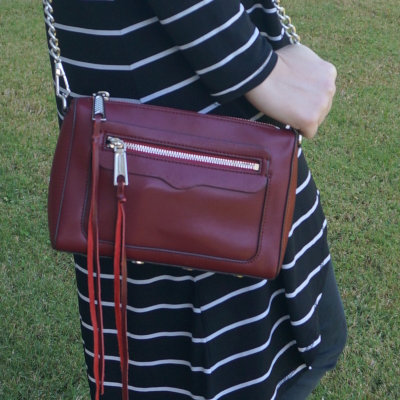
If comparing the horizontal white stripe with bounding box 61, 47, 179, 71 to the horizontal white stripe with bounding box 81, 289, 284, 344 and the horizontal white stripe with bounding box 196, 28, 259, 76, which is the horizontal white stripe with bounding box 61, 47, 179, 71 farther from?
the horizontal white stripe with bounding box 81, 289, 284, 344

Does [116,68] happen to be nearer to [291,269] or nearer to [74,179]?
[74,179]

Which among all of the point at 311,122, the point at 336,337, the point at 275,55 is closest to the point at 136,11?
the point at 275,55

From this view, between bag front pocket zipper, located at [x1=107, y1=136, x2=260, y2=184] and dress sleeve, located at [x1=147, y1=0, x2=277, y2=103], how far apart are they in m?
0.10

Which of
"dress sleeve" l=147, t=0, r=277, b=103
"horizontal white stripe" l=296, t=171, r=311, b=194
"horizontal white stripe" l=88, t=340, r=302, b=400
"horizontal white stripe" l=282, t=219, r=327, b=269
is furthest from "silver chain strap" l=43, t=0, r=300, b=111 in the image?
"horizontal white stripe" l=88, t=340, r=302, b=400

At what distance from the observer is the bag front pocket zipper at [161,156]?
0.90 m

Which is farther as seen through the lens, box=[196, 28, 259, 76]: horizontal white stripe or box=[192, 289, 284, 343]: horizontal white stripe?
box=[192, 289, 284, 343]: horizontal white stripe

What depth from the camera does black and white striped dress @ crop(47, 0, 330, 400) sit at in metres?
0.87

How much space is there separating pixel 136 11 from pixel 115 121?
18cm

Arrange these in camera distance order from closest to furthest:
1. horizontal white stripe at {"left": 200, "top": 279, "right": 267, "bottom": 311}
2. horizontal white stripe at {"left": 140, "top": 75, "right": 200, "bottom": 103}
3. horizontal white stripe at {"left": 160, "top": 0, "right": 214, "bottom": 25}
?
horizontal white stripe at {"left": 160, "top": 0, "right": 214, "bottom": 25} < horizontal white stripe at {"left": 140, "top": 75, "right": 200, "bottom": 103} < horizontal white stripe at {"left": 200, "top": 279, "right": 267, "bottom": 311}

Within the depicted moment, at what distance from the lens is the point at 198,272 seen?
105cm

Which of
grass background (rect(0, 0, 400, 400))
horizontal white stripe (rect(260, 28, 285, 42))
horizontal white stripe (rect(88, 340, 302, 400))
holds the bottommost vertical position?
grass background (rect(0, 0, 400, 400))

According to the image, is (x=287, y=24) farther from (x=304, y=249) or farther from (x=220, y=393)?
(x=220, y=393)

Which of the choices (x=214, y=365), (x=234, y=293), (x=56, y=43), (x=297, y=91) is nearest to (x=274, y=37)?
(x=297, y=91)

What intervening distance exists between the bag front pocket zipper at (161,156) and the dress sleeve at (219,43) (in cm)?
10
